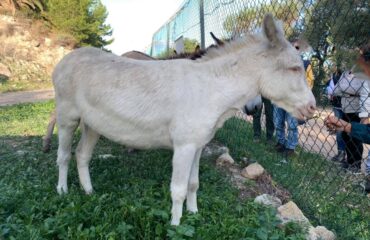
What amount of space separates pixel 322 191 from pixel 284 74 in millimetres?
1638

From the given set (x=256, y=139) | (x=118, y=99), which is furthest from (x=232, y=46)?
(x=256, y=139)

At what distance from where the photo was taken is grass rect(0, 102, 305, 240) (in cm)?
281

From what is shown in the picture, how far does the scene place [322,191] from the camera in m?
4.12

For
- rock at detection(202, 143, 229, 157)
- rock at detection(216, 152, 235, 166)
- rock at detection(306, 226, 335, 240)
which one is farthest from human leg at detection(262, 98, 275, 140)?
rock at detection(306, 226, 335, 240)

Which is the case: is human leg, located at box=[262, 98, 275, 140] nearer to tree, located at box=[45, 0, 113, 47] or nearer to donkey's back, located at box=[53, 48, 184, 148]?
donkey's back, located at box=[53, 48, 184, 148]

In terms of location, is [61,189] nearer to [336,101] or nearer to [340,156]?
[336,101]

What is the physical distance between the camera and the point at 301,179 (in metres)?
4.37

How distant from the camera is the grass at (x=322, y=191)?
352 cm

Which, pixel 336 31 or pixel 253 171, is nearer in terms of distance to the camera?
pixel 336 31

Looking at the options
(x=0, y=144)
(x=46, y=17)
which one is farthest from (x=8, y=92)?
(x=0, y=144)

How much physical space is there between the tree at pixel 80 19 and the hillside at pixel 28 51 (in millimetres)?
899

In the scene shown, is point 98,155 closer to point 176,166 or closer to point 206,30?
point 176,166

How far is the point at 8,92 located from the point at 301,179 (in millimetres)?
17830

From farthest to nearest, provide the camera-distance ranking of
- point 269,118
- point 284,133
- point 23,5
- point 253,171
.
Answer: point 23,5, point 269,118, point 284,133, point 253,171
